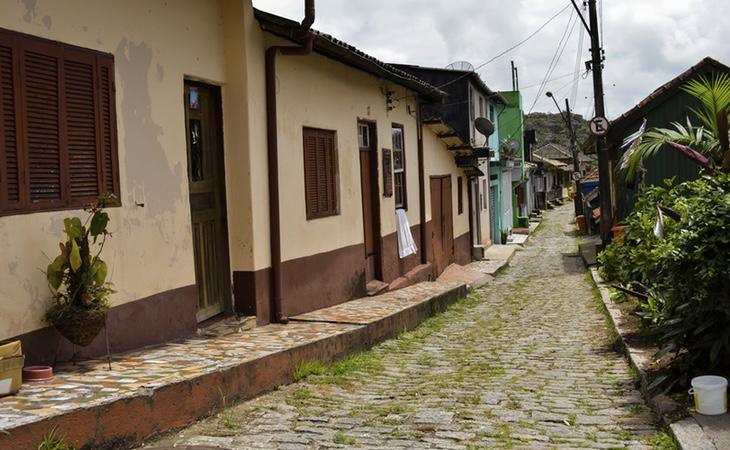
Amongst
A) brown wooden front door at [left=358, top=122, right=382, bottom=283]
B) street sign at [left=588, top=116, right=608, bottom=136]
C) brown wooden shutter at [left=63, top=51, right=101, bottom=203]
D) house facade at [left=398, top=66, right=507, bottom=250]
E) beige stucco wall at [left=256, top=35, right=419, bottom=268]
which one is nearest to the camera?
brown wooden shutter at [left=63, top=51, right=101, bottom=203]

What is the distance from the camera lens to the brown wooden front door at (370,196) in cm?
1266

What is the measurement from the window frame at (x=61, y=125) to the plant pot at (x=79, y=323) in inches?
30.4

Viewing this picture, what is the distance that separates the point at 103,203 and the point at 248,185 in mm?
2638

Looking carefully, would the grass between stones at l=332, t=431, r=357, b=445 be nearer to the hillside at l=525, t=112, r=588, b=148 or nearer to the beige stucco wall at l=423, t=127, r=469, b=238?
the beige stucco wall at l=423, t=127, r=469, b=238

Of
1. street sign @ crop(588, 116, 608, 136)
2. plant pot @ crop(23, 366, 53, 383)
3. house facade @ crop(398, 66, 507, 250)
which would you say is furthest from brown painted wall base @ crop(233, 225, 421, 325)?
house facade @ crop(398, 66, 507, 250)

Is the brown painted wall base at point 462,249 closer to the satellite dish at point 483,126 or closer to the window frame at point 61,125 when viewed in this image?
the satellite dish at point 483,126

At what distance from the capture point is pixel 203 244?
808 cm

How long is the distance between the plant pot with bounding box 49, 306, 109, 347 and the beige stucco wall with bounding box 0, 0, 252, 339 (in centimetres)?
15

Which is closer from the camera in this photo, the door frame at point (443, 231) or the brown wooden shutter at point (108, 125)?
the brown wooden shutter at point (108, 125)

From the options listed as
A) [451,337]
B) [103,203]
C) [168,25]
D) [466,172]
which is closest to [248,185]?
[168,25]

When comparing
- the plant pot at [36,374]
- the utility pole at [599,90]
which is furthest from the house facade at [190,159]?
the utility pole at [599,90]

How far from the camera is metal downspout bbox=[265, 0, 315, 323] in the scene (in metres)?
8.73

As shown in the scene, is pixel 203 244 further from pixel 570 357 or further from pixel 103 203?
pixel 570 357

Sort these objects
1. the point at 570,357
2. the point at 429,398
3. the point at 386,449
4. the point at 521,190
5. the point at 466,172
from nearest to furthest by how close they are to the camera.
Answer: the point at 386,449 → the point at 429,398 → the point at 570,357 → the point at 466,172 → the point at 521,190
